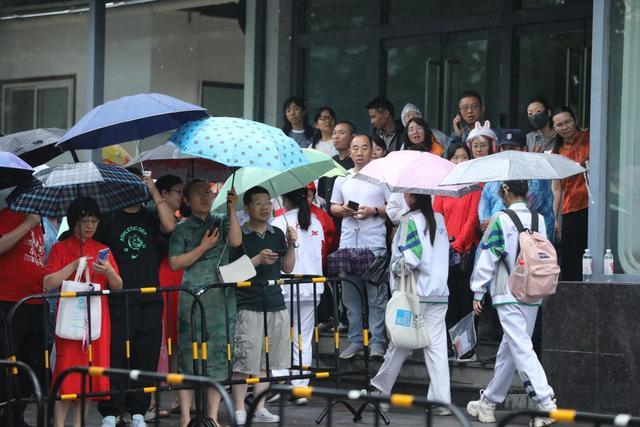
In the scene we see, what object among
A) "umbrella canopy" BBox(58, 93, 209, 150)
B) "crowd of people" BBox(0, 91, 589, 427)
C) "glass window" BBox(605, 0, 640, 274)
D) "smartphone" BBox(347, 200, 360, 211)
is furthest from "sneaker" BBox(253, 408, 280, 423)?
"glass window" BBox(605, 0, 640, 274)

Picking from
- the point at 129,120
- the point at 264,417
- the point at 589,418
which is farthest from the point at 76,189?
the point at 589,418

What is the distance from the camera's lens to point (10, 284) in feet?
33.0

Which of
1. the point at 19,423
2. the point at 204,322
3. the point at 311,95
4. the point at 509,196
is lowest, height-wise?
the point at 19,423

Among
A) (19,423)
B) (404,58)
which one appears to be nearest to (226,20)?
(404,58)

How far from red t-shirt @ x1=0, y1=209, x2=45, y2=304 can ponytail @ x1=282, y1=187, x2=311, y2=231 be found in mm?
2891

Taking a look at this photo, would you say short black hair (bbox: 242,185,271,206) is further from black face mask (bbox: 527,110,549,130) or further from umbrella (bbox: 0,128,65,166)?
black face mask (bbox: 527,110,549,130)

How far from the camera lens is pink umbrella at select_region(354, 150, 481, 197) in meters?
10.8

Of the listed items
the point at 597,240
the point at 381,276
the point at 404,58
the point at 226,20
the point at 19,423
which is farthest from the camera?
the point at 226,20

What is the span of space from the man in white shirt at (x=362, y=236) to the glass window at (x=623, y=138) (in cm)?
221

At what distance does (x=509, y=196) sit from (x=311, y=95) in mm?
6585

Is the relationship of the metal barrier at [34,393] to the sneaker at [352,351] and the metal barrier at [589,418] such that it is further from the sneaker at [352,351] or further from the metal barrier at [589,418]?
the sneaker at [352,351]

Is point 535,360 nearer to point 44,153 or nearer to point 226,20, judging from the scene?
point 44,153

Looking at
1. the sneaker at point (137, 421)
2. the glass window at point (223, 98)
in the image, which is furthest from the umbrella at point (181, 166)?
the glass window at point (223, 98)

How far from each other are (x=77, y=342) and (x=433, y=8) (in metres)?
7.85
